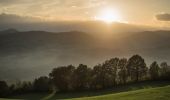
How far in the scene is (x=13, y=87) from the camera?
11775 centimetres

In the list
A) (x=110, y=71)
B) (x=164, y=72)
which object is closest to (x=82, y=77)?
(x=110, y=71)

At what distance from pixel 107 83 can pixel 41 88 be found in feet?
62.6

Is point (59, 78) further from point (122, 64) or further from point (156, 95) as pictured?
point (156, 95)

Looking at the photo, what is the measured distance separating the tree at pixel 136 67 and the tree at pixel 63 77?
18341mm

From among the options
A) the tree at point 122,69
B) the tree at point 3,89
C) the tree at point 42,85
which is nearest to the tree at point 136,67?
the tree at point 122,69

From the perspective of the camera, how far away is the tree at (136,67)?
11785cm

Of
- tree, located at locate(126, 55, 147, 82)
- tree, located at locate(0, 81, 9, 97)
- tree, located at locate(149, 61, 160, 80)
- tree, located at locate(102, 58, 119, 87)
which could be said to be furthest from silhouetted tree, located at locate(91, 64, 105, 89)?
tree, located at locate(0, 81, 9, 97)

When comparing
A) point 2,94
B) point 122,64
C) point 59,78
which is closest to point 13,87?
point 2,94

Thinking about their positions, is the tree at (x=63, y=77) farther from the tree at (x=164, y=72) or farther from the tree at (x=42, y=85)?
the tree at (x=164, y=72)

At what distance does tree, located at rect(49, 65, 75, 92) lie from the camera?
365 ft

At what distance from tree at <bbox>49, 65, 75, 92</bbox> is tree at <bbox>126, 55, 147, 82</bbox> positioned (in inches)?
722

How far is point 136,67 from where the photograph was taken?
12062 cm

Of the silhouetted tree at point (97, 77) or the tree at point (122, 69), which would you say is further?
the tree at point (122, 69)

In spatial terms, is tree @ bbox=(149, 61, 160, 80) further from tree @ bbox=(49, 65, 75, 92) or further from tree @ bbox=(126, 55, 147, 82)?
tree @ bbox=(49, 65, 75, 92)
